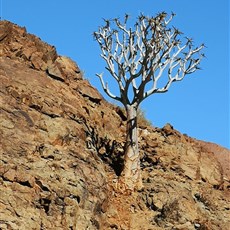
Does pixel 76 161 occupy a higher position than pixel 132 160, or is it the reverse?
pixel 132 160

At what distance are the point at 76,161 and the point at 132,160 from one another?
2.47 meters

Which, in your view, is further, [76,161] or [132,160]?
[132,160]

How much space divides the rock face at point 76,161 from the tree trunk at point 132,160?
0.36 meters

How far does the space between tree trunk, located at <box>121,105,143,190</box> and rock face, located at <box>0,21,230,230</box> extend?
36cm

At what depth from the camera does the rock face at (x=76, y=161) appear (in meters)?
12.4

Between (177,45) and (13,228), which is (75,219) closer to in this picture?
(13,228)

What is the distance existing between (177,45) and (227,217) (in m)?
5.72

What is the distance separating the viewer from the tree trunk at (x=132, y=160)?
15922 mm

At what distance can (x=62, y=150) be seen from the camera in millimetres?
14172

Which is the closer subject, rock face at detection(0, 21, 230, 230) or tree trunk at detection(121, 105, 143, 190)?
rock face at detection(0, 21, 230, 230)

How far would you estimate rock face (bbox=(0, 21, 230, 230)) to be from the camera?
12359mm

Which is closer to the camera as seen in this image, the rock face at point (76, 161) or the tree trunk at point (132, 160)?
the rock face at point (76, 161)

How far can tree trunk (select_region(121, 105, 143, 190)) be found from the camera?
1592 centimetres

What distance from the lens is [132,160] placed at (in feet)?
52.9
